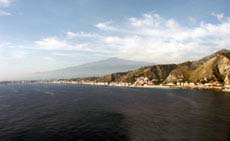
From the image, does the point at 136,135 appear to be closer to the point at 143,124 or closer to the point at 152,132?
the point at 152,132

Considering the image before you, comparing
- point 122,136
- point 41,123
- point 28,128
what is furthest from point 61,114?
point 122,136

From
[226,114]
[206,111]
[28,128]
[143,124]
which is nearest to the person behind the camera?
[28,128]

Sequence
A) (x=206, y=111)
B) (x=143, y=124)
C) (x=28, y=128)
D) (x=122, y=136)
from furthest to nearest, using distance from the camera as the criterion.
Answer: (x=206, y=111) → (x=143, y=124) → (x=28, y=128) → (x=122, y=136)

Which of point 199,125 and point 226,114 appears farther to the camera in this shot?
point 226,114

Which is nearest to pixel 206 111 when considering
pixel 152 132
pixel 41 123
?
pixel 152 132

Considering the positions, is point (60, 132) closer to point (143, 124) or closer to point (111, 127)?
point (111, 127)

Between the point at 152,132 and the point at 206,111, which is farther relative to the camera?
the point at 206,111

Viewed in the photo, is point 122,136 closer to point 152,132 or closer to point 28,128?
point 152,132

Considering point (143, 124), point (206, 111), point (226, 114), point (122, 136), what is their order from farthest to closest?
point (206, 111)
point (226, 114)
point (143, 124)
point (122, 136)
